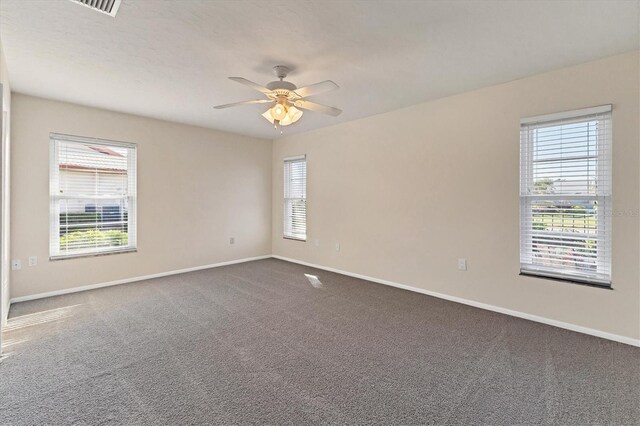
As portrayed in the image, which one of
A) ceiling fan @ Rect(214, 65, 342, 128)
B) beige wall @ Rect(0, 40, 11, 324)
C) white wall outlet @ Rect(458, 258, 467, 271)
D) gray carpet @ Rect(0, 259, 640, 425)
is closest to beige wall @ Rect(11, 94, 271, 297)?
beige wall @ Rect(0, 40, 11, 324)

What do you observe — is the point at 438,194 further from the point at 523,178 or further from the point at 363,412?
the point at 363,412

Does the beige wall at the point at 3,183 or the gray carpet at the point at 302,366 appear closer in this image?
the gray carpet at the point at 302,366

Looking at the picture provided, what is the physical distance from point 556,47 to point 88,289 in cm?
590

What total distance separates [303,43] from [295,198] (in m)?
3.61

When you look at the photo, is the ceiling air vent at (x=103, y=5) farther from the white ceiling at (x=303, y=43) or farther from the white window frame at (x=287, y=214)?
the white window frame at (x=287, y=214)

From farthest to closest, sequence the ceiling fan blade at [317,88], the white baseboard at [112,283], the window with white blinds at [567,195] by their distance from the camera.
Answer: the white baseboard at [112,283]
the window with white blinds at [567,195]
the ceiling fan blade at [317,88]

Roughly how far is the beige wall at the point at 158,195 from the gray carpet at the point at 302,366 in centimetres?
70

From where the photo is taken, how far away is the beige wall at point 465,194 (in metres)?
2.62

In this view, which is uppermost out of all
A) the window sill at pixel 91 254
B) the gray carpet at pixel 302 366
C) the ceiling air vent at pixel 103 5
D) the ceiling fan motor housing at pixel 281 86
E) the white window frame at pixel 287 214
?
the ceiling air vent at pixel 103 5

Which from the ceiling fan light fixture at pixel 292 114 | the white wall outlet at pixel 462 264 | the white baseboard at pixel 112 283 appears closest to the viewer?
the ceiling fan light fixture at pixel 292 114

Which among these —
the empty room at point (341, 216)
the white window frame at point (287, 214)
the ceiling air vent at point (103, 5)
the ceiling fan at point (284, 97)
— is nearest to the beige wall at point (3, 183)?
the empty room at point (341, 216)

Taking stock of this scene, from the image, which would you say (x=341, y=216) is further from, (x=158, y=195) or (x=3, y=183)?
(x=3, y=183)

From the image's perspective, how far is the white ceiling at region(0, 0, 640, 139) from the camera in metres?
2.01

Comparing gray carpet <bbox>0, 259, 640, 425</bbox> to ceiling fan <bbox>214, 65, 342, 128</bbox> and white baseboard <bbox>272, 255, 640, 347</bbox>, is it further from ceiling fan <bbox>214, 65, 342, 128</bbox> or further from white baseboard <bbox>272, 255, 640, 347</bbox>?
ceiling fan <bbox>214, 65, 342, 128</bbox>
